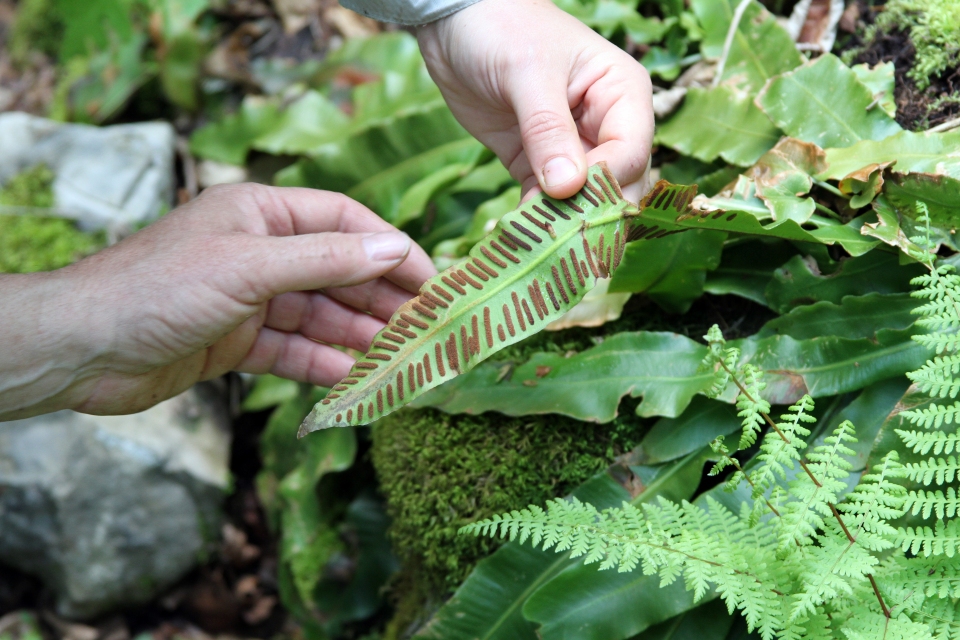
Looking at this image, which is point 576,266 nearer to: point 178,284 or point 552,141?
point 552,141

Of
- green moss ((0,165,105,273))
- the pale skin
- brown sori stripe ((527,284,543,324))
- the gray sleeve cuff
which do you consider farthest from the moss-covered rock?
green moss ((0,165,105,273))

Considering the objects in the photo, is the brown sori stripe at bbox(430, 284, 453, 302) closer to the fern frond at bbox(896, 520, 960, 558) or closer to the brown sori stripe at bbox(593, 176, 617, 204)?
the brown sori stripe at bbox(593, 176, 617, 204)

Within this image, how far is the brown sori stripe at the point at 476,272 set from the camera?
1.24 meters

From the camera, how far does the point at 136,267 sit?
1341 millimetres

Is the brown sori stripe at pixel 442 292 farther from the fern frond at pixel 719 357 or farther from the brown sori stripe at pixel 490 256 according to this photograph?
the fern frond at pixel 719 357

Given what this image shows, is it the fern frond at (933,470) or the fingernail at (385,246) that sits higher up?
the fingernail at (385,246)

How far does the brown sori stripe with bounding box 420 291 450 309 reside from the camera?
4.01 feet

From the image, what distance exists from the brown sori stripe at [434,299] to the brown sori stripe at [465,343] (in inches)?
2.0

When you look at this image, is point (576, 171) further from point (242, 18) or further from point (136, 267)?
point (242, 18)

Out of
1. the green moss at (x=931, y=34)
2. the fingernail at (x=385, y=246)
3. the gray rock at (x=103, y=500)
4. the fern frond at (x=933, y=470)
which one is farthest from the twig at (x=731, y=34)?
the gray rock at (x=103, y=500)

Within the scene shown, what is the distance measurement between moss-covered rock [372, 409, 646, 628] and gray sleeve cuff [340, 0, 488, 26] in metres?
0.99

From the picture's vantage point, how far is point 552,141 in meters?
1.27

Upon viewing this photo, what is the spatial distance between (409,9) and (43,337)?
1.10m

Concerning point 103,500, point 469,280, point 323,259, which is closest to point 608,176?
point 469,280
